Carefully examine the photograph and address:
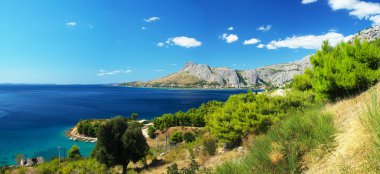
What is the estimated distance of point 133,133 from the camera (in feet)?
90.5

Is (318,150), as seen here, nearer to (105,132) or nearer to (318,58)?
(318,58)

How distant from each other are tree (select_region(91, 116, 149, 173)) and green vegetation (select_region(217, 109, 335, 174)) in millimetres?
22325

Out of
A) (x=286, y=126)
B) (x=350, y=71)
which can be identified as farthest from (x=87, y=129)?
(x=286, y=126)

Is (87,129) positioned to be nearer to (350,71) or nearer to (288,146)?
(350,71)

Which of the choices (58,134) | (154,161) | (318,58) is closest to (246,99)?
(318,58)

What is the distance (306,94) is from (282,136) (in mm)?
24498

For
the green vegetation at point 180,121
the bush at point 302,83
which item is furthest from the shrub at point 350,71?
the green vegetation at point 180,121

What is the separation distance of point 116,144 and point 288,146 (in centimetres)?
2408

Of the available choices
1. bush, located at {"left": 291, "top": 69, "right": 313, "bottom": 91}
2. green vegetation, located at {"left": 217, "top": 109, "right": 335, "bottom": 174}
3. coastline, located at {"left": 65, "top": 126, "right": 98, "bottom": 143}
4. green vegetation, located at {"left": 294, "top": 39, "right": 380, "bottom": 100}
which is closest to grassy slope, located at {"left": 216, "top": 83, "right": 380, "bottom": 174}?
green vegetation, located at {"left": 217, "top": 109, "right": 335, "bottom": 174}

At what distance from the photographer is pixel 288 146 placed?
5727 mm

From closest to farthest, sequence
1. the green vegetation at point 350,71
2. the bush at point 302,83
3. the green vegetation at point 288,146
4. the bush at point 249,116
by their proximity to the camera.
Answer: the green vegetation at point 288,146
the green vegetation at point 350,71
the bush at point 249,116
the bush at point 302,83

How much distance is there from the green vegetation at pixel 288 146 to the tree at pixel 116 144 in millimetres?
22325

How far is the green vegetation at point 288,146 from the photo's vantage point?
544cm

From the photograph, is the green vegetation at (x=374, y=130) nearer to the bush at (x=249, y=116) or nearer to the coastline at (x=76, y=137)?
the bush at (x=249, y=116)
